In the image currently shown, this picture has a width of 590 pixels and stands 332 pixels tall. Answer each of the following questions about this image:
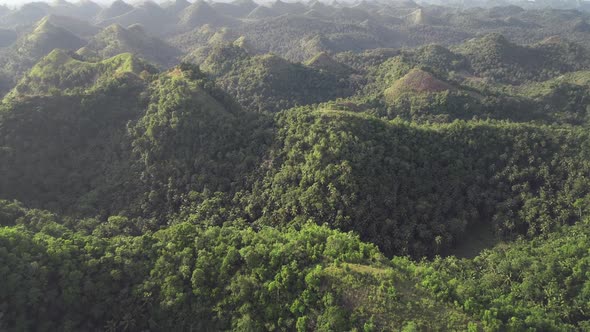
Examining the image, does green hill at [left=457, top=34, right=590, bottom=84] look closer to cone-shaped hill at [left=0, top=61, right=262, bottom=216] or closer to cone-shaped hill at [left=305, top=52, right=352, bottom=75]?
cone-shaped hill at [left=305, top=52, right=352, bottom=75]

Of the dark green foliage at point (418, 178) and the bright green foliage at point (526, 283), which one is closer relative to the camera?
the bright green foliage at point (526, 283)

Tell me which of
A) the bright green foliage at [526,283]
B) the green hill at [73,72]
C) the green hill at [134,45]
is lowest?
the green hill at [134,45]

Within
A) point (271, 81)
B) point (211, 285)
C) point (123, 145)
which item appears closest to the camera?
point (211, 285)

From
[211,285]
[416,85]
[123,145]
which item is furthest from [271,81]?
[211,285]

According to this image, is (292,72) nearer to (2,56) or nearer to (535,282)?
(535,282)

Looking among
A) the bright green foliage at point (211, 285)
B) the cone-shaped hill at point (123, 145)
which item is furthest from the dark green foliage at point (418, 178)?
the bright green foliage at point (211, 285)

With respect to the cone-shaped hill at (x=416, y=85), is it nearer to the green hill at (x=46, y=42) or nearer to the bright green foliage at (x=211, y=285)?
the bright green foliage at (x=211, y=285)

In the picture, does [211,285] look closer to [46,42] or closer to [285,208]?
[285,208]

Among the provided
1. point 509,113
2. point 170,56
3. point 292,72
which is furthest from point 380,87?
point 170,56
